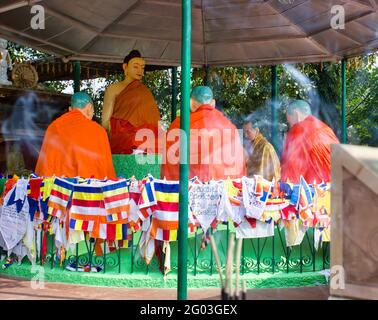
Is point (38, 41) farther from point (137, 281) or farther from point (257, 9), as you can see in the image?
point (137, 281)

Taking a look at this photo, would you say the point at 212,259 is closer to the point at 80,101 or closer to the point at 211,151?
the point at 211,151

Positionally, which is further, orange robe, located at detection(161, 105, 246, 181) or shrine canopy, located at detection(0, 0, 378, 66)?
shrine canopy, located at detection(0, 0, 378, 66)

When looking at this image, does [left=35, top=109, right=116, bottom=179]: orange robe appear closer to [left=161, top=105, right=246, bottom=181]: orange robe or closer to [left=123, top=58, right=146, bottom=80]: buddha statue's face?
[left=161, top=105, right=246, bottom=181]: orange robe

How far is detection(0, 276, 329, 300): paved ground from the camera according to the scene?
4.56m

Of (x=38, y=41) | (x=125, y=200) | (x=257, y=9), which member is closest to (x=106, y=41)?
(x=38, y=41)

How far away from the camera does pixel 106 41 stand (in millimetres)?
9562

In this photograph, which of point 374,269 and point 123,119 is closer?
point 374,269

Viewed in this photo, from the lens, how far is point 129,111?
7816 millimetres

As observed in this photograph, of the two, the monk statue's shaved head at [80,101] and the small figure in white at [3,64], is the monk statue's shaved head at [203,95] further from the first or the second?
the small figure in white at [3,64]

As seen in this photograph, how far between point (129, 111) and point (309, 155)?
3006 millimetres

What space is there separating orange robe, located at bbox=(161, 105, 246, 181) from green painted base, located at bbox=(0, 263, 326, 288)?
48.5 inches

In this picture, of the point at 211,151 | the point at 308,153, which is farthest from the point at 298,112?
the point at 211,151

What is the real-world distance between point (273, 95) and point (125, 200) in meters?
6.04

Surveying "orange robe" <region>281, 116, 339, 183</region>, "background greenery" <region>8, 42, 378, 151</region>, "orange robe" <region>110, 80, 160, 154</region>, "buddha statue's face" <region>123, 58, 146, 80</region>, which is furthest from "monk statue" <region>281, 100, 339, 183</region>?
"background greenery" <region>8, 42, 378, 151</region>
